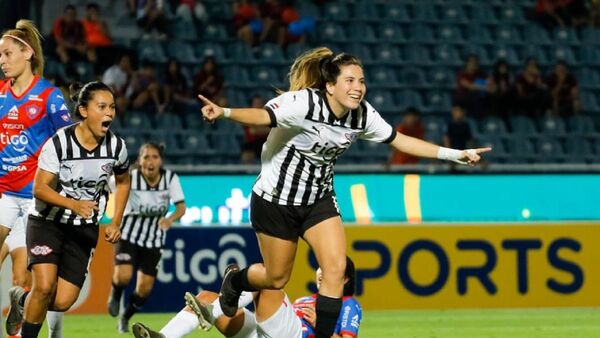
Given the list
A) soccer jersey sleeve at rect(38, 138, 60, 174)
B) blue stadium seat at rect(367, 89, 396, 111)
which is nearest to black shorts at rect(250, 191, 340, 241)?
soccer jersey sleeve at rect(38, 138, 60, 174)

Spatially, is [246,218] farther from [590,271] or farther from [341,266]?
[341,266]

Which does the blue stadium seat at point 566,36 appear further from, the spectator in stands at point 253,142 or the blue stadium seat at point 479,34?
the spectator in stands at point 253,142

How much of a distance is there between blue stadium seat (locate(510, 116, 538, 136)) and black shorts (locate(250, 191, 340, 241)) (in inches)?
448

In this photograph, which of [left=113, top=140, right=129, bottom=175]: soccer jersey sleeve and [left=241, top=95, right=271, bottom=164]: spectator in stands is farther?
[left=241, top=95, right=271, bottom=164]: spectator in stands

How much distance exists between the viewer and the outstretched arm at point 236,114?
670cm

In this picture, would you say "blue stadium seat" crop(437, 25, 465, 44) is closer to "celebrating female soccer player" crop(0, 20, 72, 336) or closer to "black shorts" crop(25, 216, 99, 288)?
"celebrating female soccer player" crop(0, 20, 72, 336)

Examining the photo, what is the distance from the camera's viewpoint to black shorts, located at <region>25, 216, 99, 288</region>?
7613 mm

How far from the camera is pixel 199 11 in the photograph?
1928 centimetres

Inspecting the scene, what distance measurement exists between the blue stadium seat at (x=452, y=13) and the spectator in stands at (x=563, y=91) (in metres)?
2.11

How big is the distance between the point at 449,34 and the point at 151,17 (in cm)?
468

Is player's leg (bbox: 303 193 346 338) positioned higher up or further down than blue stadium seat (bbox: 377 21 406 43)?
further down

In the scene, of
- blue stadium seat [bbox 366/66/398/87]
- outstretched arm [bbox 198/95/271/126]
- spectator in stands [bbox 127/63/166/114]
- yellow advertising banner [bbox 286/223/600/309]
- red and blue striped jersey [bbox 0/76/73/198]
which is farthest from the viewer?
blue stadium seat [bbox 366/66/398/87]

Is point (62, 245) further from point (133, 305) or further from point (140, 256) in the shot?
point (140, 256)

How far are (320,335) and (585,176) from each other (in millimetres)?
8268
